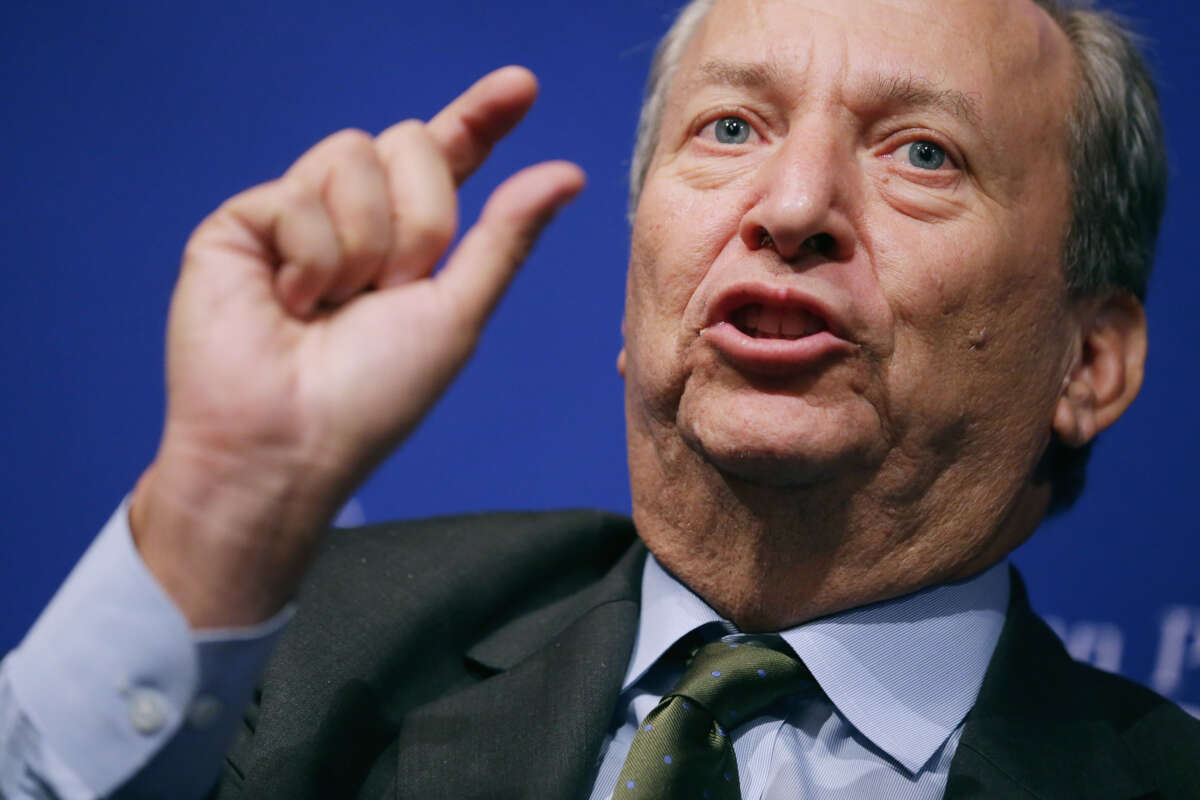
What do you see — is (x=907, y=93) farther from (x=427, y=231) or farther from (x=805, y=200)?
(x=427, y=231)

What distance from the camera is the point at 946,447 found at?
1324mm

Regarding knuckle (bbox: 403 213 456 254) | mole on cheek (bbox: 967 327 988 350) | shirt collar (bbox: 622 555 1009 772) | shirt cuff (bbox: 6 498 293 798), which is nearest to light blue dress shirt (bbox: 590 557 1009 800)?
shirt collar (bbox: 622 555 1009 772)

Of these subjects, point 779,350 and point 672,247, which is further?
point 672,247

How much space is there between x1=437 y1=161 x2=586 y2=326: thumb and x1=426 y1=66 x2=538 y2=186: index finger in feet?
0.24

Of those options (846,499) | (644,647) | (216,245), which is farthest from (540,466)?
(216,245)

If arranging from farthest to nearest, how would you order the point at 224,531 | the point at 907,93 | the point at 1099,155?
the point at 1099,155, the point at 907,93, the point at 224,531

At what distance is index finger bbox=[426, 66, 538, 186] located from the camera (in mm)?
1018

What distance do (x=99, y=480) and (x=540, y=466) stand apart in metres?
0.67

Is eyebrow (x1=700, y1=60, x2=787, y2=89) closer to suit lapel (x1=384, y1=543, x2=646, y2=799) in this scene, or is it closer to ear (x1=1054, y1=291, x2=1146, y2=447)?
ear (x1=1054, y1=291, x2=1146, y2=447)

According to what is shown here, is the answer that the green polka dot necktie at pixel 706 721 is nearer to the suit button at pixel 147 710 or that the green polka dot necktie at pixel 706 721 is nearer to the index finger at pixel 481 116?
the suit button at pixel 147 710

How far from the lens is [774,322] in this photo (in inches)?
49.9

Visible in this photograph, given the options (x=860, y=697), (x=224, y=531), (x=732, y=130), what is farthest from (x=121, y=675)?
(x=732, y=130)

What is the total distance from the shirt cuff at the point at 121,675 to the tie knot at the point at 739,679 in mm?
506

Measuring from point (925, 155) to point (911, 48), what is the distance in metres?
0.12
